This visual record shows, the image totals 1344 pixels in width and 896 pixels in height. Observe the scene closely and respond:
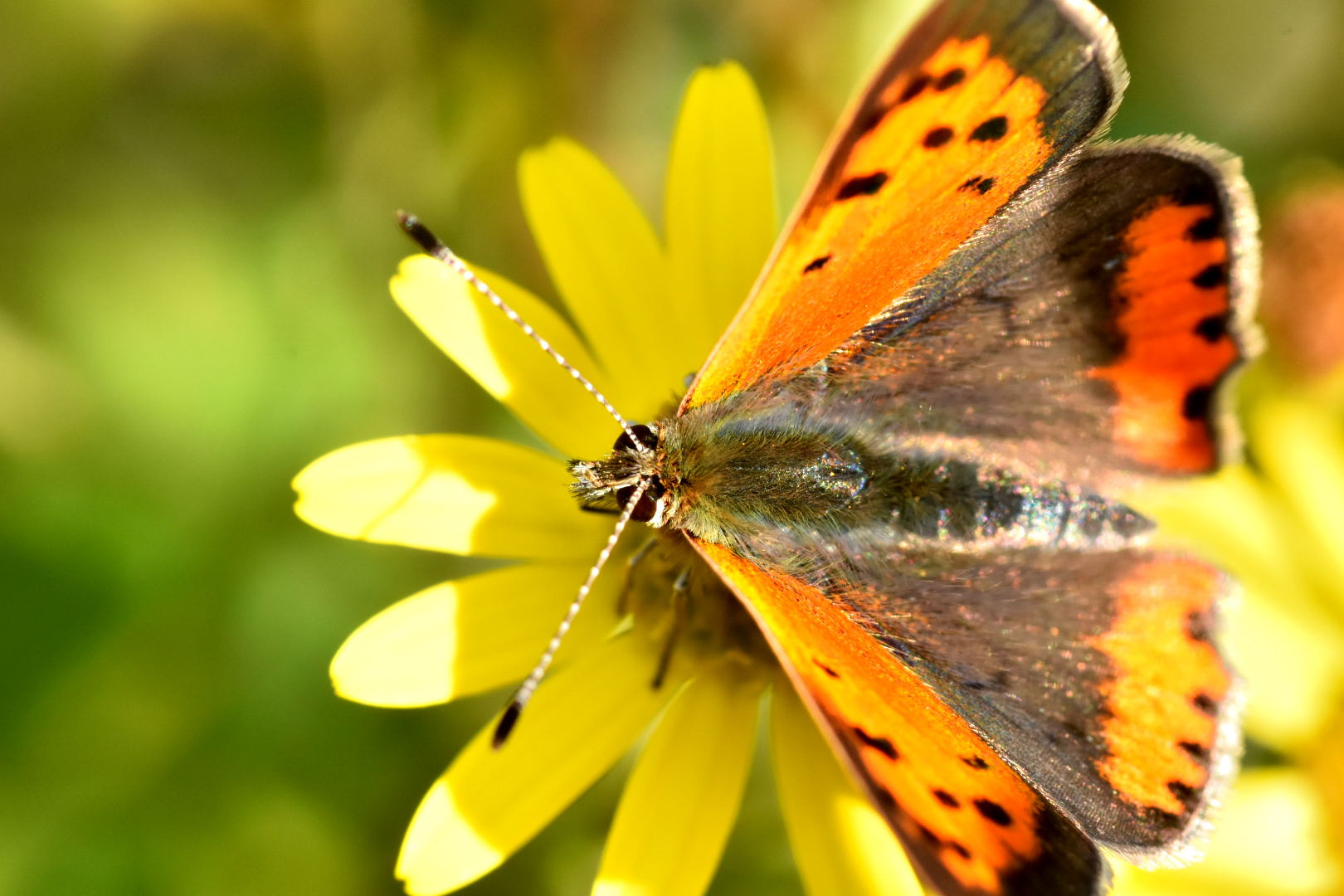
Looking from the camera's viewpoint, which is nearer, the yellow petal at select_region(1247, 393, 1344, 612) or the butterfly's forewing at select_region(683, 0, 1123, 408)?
the butterfly's forewing at select_region(683, 0, 1123, 408)

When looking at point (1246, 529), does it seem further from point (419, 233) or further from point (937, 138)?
point (419, 233)

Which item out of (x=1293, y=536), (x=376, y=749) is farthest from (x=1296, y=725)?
(x=376, y=749)

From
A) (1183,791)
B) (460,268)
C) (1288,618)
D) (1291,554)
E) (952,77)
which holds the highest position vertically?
(460,268)

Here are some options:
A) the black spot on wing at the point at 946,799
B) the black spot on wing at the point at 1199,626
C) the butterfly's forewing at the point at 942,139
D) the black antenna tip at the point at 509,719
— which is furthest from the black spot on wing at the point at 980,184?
the black antenna tip at the point at 509,719

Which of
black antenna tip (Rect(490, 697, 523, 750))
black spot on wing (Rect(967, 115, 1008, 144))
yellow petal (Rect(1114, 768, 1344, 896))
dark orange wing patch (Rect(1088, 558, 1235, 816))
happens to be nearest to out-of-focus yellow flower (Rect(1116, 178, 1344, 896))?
yellow petal (Rect(1114, 768, 1344, 896))

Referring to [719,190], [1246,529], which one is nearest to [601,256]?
[719,190]

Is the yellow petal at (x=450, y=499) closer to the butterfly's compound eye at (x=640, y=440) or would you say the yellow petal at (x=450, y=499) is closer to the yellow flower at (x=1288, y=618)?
the butterfly's compound eye at (x=640, y=440)

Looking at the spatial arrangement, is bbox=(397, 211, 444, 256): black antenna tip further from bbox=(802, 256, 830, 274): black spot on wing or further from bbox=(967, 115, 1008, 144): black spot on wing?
bbox=(967, 115, 1008, 144): black spot on wing
